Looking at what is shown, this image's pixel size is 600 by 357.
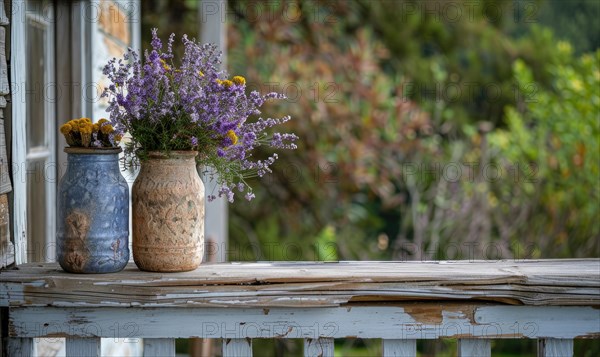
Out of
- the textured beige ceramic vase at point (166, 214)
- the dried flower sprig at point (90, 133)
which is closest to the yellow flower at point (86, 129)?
the dried flower sprig at point (90, 133)

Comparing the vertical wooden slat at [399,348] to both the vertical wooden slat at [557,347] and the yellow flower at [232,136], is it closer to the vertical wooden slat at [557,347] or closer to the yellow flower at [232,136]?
Answer: the vertical wooden slat at [557,347]

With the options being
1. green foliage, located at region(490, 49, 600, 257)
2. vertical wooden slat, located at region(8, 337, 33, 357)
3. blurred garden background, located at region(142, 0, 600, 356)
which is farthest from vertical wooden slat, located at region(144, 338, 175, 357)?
green foliage, located at region(490, 49, 600, 257)

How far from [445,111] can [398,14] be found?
35.8 inches

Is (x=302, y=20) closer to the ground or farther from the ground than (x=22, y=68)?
farther from the ground

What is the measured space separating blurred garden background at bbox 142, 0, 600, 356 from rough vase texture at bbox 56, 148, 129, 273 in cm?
319

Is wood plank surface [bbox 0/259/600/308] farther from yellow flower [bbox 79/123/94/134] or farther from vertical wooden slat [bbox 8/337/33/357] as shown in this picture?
yellow flower [bbox 79/123/94/134]

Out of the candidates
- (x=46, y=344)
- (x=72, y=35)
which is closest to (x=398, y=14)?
(x=72, y=35)

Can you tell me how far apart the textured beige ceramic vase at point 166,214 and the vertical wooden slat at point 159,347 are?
0.50 feet

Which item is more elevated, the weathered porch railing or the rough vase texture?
the rough vase texture

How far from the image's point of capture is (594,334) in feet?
5.37

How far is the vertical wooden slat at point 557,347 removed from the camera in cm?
164

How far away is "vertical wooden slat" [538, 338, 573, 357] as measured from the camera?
64.4 inches

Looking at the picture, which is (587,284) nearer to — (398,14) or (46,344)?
(46,344)

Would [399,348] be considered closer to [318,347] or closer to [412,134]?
[318,347]
